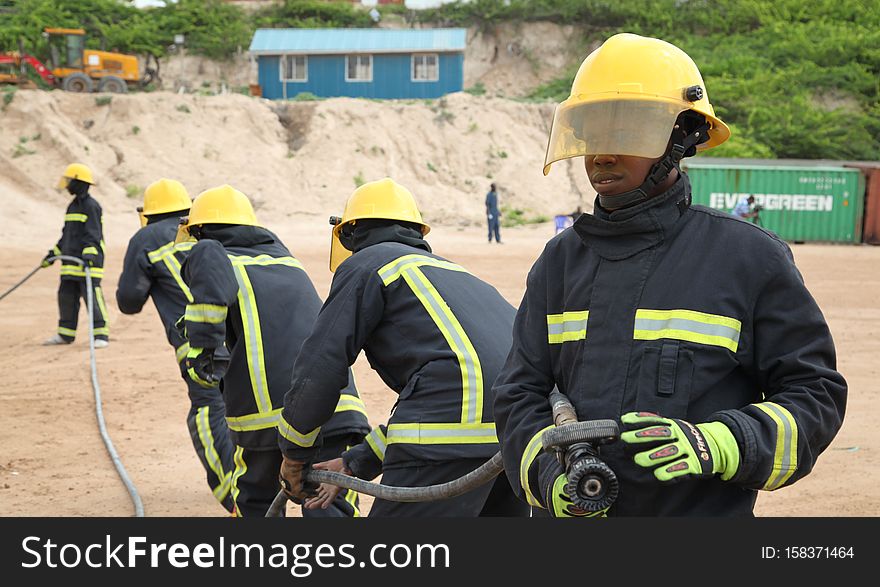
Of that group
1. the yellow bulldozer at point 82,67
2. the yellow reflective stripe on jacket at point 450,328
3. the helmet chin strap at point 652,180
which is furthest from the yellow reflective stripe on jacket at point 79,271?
the yellow bulldozer at point 82,67

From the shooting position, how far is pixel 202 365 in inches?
215

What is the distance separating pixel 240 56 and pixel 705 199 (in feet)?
98.7

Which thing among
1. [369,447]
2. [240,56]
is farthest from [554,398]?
[240,56]

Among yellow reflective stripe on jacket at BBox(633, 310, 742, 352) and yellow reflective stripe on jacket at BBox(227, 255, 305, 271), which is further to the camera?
yellow reflective stripe on jacket at BBox(227, 255, 305, 271)

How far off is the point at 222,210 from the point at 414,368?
6.60ft

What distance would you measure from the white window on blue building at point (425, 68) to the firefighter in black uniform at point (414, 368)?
146ft

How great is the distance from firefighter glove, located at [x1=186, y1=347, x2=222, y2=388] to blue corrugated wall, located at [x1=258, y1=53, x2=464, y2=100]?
142 ft

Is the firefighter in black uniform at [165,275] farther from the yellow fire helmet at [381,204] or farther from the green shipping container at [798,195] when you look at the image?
the green shipping container at [798,195]

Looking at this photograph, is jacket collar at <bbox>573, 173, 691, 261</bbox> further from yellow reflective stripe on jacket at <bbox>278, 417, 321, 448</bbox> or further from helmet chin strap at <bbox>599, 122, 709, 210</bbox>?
yellow reflective stripe on jacket at <bbox>278, 417, 321, 448</bbox>

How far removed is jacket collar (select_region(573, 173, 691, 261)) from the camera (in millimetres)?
2428

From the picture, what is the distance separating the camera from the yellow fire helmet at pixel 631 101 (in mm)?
2491

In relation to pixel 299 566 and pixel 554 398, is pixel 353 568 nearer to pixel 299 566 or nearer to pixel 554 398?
pixel 299 566

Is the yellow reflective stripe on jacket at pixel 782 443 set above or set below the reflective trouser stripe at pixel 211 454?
above

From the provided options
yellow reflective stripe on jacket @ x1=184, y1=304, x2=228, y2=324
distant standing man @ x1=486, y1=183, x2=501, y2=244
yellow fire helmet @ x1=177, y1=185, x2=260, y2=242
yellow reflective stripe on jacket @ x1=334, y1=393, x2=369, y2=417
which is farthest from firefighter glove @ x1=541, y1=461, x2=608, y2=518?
distant standing man @ x1=486, y1=183, x2=501, y2=244
